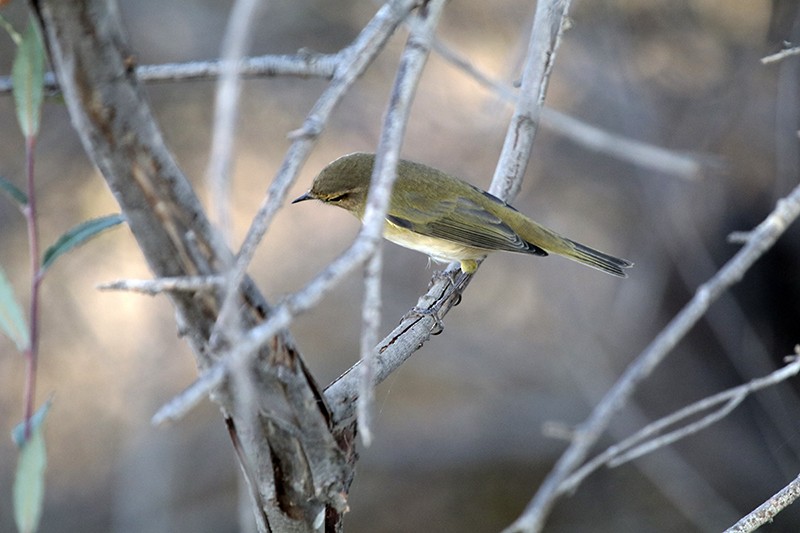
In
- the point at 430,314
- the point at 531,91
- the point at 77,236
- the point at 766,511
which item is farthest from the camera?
the point at 430,314

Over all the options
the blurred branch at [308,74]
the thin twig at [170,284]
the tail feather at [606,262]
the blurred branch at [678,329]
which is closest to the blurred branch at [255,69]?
the blurred branch at [308,74]

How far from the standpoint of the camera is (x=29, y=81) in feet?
4.66

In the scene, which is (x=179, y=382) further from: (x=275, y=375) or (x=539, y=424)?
(x=275, y=375)

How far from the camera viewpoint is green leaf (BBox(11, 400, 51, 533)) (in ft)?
4.34

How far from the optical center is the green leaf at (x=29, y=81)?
1387 mm

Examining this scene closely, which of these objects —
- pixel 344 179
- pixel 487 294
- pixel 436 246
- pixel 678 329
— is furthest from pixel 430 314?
pixel 487 294

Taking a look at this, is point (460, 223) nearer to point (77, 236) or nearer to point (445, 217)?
point (445, 217)

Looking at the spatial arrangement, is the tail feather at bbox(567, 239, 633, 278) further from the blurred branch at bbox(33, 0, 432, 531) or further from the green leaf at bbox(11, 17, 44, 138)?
the green leaf at bbox(11, 17, 44, 138)

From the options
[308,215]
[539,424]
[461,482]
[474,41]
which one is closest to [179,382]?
[308,215]

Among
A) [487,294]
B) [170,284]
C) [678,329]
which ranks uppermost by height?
[170,284]

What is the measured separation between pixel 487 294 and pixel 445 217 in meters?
2.33

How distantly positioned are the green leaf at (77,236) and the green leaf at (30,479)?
0.30 meters

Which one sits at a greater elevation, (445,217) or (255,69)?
(255,69)

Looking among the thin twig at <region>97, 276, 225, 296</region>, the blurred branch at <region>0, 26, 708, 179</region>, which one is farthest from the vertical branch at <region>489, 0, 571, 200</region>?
the thin twig at <region>97, 276, 225, 296</region>
